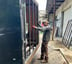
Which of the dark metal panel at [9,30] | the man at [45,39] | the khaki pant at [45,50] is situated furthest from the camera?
the khaki pant at [45,50]

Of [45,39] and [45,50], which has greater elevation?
[45,39]

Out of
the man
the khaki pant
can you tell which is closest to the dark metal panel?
the man

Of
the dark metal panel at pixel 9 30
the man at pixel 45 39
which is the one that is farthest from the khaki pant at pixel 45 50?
the dark metal panel at pixel 9 30

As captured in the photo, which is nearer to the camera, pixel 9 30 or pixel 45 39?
pixel 9 30

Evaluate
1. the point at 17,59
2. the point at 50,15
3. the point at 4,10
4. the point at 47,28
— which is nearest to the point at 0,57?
the point at 17,59

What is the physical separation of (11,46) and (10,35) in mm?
128

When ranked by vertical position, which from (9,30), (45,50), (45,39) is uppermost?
(9,30)

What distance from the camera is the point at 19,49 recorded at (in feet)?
4.49

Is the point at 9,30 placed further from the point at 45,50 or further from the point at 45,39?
the point at 45,50

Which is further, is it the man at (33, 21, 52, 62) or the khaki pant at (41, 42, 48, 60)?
the khaki pant at (41, 42, 48, 60)

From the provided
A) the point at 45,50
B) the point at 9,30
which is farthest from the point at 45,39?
the point at 9,30

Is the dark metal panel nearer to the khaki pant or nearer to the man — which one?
the man

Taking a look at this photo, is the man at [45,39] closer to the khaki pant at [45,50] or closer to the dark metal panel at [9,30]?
the khaki pant at [45,50]

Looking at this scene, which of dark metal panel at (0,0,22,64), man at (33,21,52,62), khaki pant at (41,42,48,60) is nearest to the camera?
dark metal panel at (0,0,22,64)
